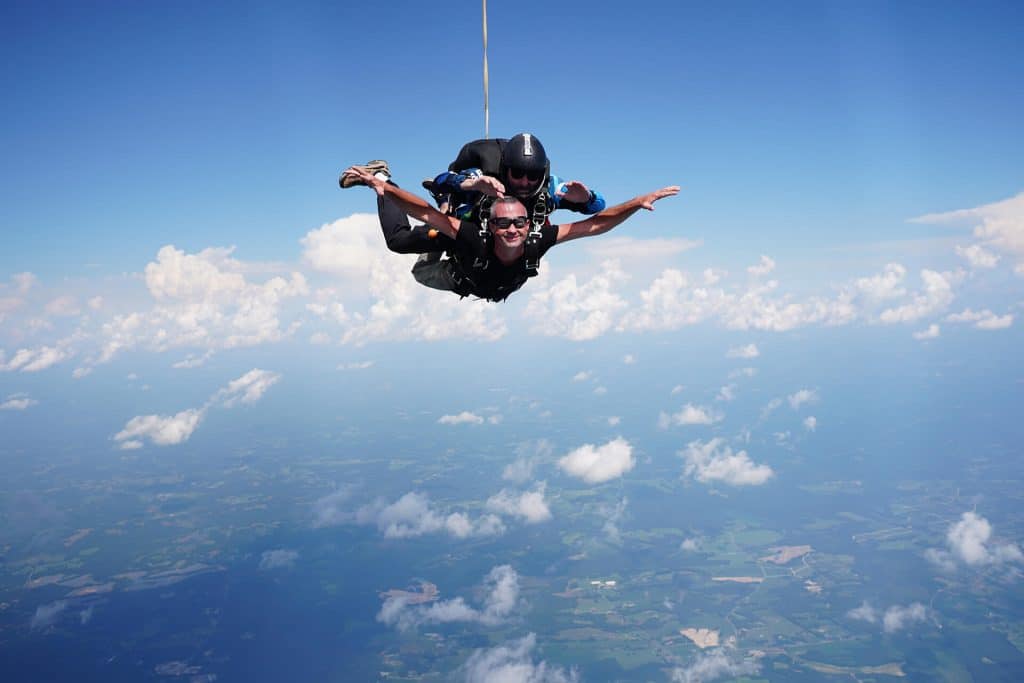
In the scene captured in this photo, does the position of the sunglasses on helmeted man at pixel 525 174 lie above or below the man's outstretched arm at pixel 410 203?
above

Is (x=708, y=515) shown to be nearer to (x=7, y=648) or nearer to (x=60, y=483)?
(x=7, y=648)

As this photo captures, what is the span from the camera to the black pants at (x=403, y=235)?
5.48 m

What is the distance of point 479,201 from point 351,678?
9135 cm

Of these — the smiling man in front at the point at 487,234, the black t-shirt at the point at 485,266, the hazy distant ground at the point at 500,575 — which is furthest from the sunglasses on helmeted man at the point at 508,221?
the hazy distant ground at the point at 500,575

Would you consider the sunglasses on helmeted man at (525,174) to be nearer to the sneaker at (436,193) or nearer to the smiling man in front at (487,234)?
the smiling man in front at (487,234)

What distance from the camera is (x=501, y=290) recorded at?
19.2ft

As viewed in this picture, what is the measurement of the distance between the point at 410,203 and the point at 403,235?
0.76 meters

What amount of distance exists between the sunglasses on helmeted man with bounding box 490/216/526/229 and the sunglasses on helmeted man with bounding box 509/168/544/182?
13.7 inches

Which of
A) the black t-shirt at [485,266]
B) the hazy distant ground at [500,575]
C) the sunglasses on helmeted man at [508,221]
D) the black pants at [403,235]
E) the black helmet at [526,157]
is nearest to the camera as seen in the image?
the black helmet at [526,157]

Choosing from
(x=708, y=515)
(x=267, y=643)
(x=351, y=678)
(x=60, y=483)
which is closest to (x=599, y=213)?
(x=351, y=678)

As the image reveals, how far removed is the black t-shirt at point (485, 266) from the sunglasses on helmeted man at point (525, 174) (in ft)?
2.19

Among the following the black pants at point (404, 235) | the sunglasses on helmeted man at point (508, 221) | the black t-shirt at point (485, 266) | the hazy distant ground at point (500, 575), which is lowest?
the hazy distant ground at point (500, 575)

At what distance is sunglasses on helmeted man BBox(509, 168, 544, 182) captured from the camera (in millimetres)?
4742

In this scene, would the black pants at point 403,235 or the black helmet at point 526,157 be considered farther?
the black pants at point 403,235
